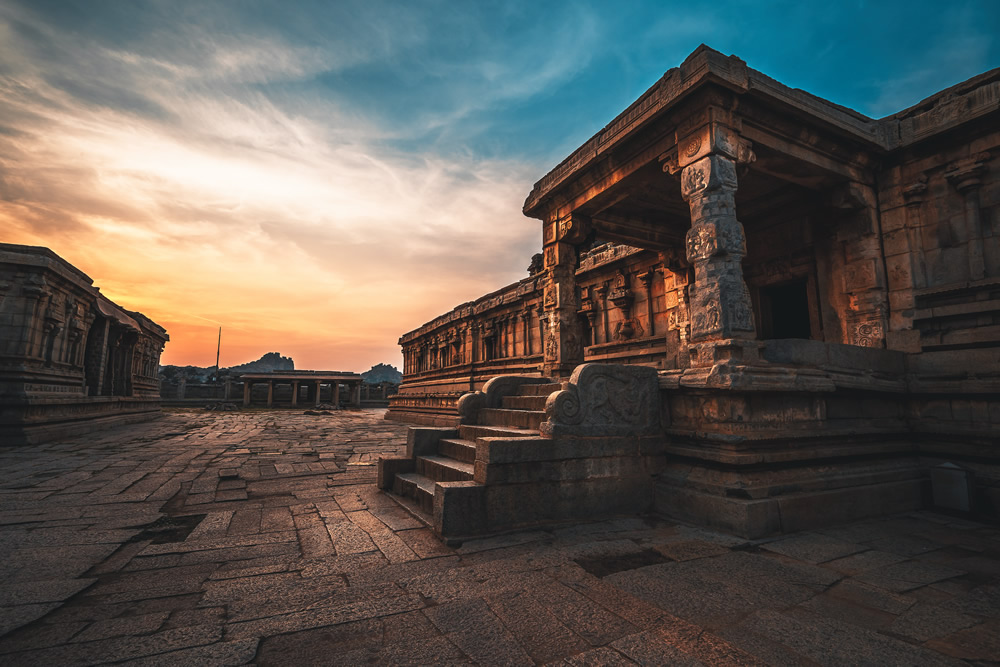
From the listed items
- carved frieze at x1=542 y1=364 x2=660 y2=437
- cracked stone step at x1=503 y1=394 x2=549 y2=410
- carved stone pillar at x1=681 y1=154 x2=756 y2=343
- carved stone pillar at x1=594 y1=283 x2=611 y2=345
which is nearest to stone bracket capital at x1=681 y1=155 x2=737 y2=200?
carved stone pillar at x1=681 y1=154 x2=756 y2=343

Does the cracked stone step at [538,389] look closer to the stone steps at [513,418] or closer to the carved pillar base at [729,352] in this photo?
the stone steps at [513,418]

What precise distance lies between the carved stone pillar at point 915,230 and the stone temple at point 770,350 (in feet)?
0.07

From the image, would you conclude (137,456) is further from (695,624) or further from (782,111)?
(782,111)

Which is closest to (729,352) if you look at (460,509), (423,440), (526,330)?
(460,509)

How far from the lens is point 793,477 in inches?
166

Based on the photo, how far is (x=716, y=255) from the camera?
469cm

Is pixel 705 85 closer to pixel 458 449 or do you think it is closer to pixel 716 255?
pixel 716 255

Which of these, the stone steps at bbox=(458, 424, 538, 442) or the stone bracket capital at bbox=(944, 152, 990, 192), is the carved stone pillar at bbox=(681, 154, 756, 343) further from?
the stone bracket capital at bbox=(944, 152, 990, 192)

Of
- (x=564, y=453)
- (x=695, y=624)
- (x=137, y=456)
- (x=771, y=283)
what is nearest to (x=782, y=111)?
(x=771, y=283)

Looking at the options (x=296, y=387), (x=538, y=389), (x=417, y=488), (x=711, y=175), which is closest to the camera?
(x=417, y=488)

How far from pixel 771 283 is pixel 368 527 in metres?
7.60

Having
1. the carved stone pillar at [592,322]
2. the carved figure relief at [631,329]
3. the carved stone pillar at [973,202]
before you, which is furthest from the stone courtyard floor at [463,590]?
the carved stone pillar at [592,322]

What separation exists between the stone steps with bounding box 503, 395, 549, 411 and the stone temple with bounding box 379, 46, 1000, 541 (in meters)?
0.02

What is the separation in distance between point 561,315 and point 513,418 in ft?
8.59
